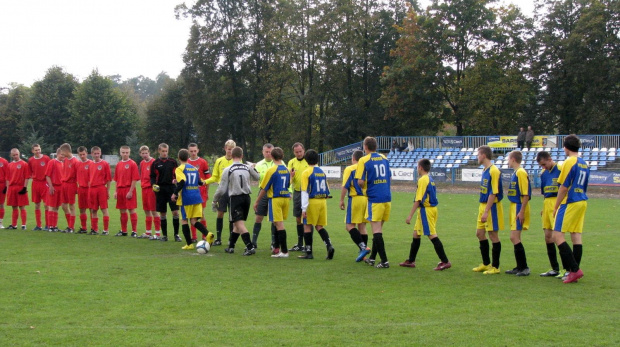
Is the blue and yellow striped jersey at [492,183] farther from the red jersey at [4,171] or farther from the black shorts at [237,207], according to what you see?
the red jersey at [4,171]

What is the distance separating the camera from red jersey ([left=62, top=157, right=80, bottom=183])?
15.0 metres

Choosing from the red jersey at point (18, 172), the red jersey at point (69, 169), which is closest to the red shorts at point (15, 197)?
the red jersey at point (18, 172)

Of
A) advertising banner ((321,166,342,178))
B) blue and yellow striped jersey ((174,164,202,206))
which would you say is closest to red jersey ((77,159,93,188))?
blue and yellow striped jersey ((174,164,202,206))

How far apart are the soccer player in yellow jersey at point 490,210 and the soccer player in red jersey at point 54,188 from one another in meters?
11.0

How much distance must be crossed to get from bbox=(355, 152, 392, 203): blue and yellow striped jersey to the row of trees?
36.1m

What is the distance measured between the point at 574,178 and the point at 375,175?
3112 millimetres

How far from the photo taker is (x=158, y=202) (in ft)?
42.8

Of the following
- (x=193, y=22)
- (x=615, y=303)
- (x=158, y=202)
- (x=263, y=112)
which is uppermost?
(x=193, y=22)

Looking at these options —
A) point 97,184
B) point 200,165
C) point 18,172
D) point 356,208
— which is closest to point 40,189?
point 18,172

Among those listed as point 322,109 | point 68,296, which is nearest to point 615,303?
point 68,296

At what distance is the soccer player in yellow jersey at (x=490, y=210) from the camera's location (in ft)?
30.0

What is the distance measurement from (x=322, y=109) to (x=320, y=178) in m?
44.5

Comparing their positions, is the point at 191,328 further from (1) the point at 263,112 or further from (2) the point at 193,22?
(2) the point at 193,22

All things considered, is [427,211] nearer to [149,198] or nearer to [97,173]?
[149,198]
